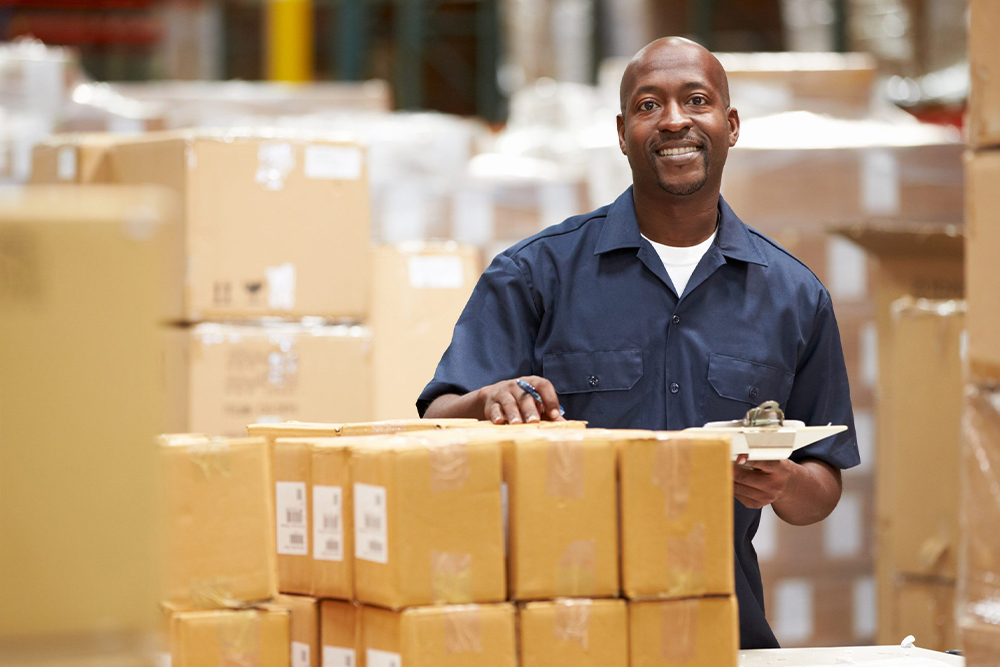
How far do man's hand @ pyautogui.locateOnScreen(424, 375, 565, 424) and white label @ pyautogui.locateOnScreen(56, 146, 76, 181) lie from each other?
2269mm

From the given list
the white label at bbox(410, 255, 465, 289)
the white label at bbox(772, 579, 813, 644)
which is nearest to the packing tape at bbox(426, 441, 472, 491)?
the white label at bbox(410, 255, 465, 289)

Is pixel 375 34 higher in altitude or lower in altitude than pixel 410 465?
higher

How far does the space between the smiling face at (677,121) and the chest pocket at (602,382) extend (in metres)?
0.37

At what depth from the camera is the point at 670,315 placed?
7.68 feet

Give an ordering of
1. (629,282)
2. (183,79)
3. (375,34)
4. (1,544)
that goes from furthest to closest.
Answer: (375,34)
(183,79)
(629,282)
(1,544)

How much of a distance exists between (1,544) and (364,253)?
2.61 meters

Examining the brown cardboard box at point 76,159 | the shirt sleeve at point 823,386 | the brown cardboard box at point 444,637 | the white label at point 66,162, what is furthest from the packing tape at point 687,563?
the white label at point 66,162

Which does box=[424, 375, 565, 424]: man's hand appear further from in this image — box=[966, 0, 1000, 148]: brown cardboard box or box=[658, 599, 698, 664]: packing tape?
box=[966, 0, 1000, 148]: brown cardboard box

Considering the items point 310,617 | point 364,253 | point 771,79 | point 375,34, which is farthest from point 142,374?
point 375,34

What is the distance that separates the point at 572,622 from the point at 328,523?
0.37 meters

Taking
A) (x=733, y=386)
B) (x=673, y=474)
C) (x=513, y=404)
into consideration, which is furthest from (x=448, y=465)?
(x=733, y=386)

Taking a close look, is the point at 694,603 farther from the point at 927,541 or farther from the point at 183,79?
the point at 183,79

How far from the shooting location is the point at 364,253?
143 inches

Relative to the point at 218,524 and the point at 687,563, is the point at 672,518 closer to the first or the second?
the point at 687,563
